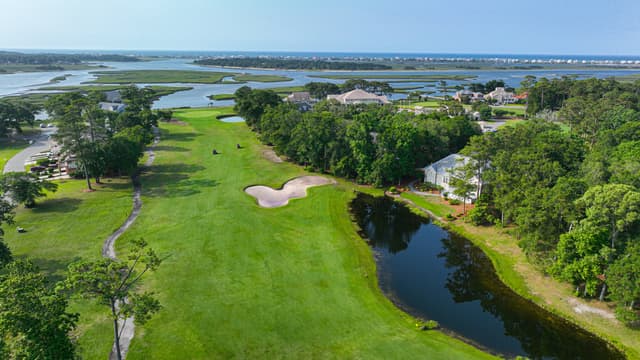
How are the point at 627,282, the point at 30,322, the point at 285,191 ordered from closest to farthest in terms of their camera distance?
the point at 30,322 < the point at 627,282 < the point at 285,191

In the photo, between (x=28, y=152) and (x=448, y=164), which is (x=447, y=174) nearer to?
(x=448, y=164)

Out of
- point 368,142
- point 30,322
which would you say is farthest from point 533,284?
point 30,322

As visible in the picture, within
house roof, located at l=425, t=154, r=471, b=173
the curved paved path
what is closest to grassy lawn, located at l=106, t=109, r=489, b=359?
the curved paved path

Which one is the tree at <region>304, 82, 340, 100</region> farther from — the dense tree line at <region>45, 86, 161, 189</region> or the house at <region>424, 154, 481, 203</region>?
the house at <region>424, 154, 481, 203</region>

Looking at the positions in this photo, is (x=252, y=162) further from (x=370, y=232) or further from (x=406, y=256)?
(x=406, y=256)

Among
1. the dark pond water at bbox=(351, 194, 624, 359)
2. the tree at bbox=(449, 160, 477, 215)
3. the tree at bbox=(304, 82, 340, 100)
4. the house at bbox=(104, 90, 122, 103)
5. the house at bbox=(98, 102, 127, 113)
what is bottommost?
the dark pond water at bbox=(351, 194, 624, 359)

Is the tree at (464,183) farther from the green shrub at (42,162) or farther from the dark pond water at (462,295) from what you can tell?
the green shrub at (42,162)
